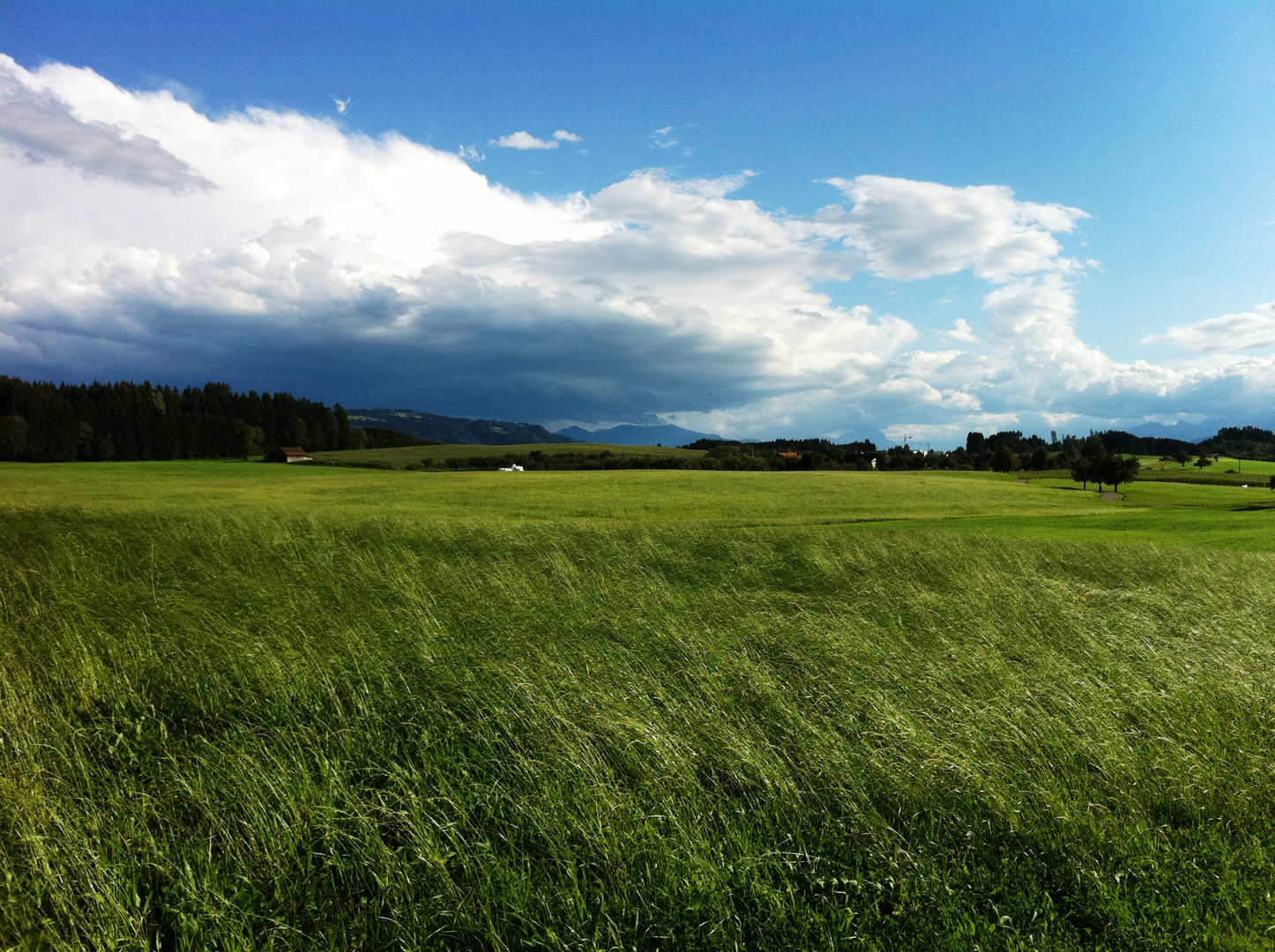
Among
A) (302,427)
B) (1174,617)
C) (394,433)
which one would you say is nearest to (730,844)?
(1174,617)

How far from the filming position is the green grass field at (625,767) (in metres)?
4.72

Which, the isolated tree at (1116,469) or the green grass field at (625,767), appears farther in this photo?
the isolated tree at (1116,469)

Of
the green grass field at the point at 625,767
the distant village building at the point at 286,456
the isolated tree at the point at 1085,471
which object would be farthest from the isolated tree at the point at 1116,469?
the distant village building at the point at 286,456

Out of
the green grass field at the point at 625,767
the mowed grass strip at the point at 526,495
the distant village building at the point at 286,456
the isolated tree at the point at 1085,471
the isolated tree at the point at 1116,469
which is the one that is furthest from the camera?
the distant village building at the point at 286,456

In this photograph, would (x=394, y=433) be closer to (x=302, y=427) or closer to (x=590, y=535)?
(x=302, y=427)

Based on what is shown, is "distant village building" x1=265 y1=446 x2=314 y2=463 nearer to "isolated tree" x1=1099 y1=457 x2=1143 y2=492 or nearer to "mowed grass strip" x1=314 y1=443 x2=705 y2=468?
"mowed grass strip" x1=314 y1=443 x2=705 y2=468

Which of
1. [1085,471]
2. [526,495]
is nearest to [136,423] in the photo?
[526,495]

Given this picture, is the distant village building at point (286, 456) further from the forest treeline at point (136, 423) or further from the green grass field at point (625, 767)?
the green grass field at point (625, 767)

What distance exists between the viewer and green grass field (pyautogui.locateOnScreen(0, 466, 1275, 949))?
186 inches

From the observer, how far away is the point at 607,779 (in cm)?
616

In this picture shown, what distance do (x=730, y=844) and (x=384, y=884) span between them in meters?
2.61

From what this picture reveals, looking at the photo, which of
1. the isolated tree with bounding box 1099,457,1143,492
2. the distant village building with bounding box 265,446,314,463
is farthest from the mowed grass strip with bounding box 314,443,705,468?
the isolated tree with bounding box 1099,457,1143,492

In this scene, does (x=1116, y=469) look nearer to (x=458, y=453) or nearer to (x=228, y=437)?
(x=458, y=453)

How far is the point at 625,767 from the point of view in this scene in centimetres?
644
